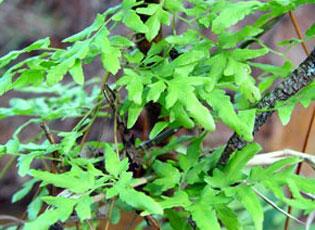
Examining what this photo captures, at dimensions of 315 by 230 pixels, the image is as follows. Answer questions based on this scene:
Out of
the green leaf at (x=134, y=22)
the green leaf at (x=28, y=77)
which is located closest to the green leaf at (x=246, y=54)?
the green leaf at (x=134, y=22)

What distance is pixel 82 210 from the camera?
551 millimetres

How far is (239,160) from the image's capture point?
25.0 inches

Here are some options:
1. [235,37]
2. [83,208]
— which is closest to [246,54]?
[235,37]

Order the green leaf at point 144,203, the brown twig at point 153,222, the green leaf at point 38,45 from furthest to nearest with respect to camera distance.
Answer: the brown twig at point 153,222 → the green leaf at point 38,45 → the green leaf at point 144,203

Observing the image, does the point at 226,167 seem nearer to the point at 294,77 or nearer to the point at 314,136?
the point at 294,77

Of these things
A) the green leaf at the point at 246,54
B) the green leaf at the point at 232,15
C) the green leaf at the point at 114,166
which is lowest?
the green leaf at the point at 114,166

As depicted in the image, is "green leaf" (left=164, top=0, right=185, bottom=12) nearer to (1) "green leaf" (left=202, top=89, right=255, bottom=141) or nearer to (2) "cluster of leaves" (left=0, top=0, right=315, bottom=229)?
(2) "cluster of leaves" (left=0, top=0, right=315, bottom=229)

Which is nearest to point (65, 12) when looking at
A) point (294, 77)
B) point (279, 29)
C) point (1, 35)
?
point (1, 35)

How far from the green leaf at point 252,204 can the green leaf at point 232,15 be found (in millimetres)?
165

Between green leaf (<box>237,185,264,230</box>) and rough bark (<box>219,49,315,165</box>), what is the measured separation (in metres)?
0.09

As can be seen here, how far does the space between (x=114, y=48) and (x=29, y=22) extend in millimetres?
2176

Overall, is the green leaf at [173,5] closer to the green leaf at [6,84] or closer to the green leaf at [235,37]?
the green leaf at [235,37]

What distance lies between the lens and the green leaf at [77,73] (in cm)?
58

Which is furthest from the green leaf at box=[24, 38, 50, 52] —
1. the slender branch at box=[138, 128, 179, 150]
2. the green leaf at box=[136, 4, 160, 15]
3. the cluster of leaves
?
the slender branch at box=[138, 128, 179, 150]
